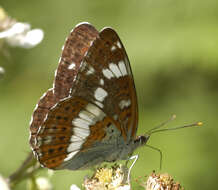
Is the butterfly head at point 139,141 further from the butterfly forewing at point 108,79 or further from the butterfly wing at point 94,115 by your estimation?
the butterfly forewing at point 108,79

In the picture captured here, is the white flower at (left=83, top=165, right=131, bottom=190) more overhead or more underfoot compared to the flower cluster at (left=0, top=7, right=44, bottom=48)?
more underfoot

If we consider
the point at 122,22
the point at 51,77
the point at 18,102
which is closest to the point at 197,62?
the point at 122,22

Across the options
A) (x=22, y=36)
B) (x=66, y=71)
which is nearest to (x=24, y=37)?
(x=22, y=36)

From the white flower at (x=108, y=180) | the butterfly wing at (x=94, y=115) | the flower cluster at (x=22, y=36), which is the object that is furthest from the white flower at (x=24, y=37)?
the white flower at (x=108, y=180)

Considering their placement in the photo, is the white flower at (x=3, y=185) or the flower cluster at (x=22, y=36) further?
the flower cluster at (x=22, y=36)

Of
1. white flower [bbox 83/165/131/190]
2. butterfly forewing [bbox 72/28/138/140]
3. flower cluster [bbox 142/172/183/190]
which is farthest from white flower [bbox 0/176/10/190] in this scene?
flower cluster [bbox 142/172/183/190]

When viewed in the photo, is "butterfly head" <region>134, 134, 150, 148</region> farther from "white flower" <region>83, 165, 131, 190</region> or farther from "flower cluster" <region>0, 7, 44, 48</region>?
"flower cluster" <region>0, 7, 44, 48</region>
